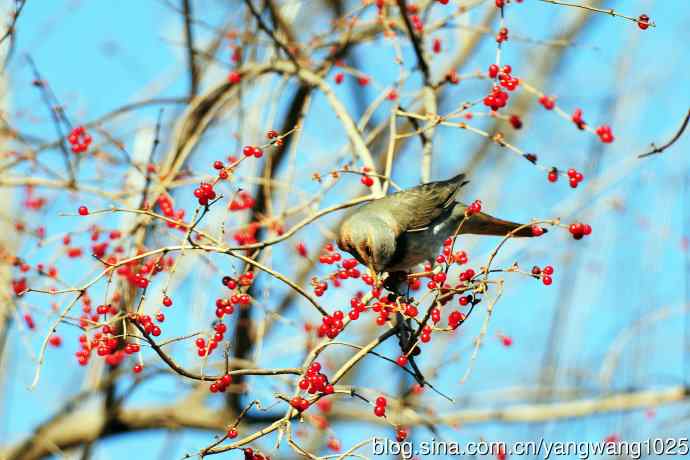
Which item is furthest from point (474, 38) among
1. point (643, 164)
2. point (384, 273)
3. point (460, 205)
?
point (384, 273)

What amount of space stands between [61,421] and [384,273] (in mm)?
3699

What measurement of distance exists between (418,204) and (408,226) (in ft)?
0.46

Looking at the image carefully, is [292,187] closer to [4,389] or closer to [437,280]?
[437,280]

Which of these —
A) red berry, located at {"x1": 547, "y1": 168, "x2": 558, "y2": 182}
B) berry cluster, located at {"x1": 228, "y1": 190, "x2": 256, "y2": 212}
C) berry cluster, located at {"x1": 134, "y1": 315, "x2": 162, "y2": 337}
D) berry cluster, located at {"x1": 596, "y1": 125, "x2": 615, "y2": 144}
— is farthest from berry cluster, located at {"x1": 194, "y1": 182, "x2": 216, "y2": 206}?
berry cluster, located at {"x1": 596, "y1": 125, "x2": 615, "y2": 144}

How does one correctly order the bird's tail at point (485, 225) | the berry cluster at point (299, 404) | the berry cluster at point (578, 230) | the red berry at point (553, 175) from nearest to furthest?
the berry cluster at point (299, 404) → the berry cluster at point (578, 230) → the red berry at point (553, 175) → the bird's tail at point (485, 225)

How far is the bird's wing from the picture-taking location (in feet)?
14.9

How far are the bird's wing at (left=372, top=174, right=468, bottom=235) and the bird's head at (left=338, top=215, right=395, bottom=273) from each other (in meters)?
0.18

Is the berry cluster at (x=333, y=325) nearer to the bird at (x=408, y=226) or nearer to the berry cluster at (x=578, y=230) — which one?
the bird at (x=408, y=226)

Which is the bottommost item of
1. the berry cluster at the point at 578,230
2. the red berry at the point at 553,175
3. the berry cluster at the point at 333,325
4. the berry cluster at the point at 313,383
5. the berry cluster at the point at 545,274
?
the berry cluster at the point at 313,383

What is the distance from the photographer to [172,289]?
6.94 metres

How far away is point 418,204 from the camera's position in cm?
471

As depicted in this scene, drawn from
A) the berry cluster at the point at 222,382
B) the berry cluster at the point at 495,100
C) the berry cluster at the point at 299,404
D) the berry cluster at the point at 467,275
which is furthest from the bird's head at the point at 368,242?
the berry cluster at the point at 299,404

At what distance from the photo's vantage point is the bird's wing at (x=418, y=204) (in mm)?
4552

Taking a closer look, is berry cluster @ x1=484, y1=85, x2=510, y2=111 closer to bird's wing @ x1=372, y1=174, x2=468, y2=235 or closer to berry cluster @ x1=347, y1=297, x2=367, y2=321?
bird's wing @ x1=372, y1=174, x2=468, y2=235
